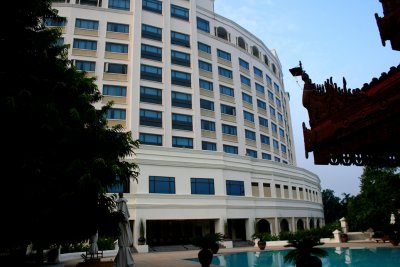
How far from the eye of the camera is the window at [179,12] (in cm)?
4412

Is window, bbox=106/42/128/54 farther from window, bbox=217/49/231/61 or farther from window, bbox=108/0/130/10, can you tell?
window, bbox=217/49/231/61

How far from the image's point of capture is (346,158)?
14.2ft

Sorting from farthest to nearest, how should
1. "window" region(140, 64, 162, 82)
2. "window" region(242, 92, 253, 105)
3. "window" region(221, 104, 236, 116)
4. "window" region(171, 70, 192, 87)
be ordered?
1. "window" region(242, 92, 253, 105)
2. "window" region(221, 104, 236, 116)
3. "window" region(171, 70, 192, 87)
4. "window" region(140, 64, 162, 82)

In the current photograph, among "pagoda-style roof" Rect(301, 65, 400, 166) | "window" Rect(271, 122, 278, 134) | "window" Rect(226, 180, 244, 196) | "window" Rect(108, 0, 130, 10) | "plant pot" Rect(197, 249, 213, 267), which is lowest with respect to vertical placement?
"plant pot" Rect(197, 249, 213, 267)

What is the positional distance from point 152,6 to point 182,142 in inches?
680

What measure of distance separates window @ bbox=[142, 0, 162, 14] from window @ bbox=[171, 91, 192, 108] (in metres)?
10.8

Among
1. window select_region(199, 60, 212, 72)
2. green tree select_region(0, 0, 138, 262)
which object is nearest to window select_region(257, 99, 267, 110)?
window select_region(199, 60, 212, 72)

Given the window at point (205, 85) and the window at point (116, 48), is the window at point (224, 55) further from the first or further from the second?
the window at point (116, 48)

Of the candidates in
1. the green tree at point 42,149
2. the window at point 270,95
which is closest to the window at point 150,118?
the window at point 270,95

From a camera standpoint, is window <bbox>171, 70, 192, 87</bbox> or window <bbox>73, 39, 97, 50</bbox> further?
window <bbox>171, 70, 192, 87</bbox>

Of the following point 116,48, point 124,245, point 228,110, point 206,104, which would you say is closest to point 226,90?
point 228,110

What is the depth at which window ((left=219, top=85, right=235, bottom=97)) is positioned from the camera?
4597 cm

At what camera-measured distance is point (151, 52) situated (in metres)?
40.8

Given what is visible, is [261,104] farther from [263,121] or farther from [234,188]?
[234,188]
